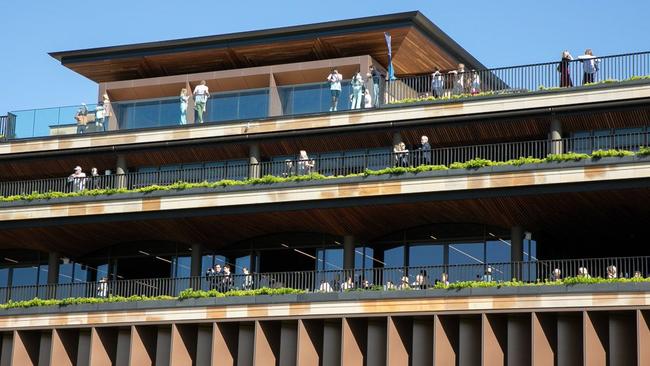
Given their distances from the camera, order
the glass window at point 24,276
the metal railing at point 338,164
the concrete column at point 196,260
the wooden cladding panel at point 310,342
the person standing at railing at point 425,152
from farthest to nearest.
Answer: the glass window at point 24,276 → the concrete column at point 196,260 → the person standing at railing at point 425,152 → the metal railing at point 338,164 → the wooden cladding panel at point 310,342

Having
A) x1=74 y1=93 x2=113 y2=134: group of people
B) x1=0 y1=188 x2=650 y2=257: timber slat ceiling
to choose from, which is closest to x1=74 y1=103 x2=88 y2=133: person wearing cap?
x1=74 y1=93 x2=113 y2=134: group of people

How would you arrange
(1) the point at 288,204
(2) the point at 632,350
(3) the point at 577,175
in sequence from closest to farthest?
(2) the point at 632,350, (3) the point at 577,175, (1) the point at 288,204

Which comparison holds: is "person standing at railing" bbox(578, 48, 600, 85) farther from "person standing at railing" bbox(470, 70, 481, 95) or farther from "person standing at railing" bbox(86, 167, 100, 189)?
"person standing at railing" bbox(86, 167, 100, 189)

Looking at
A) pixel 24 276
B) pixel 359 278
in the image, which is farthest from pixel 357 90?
pixel 24 276

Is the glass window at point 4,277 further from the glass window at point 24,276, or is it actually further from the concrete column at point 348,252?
the concrete column at point 348,252

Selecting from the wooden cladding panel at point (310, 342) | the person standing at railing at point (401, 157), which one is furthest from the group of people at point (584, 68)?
the wooden cladding panel at point (310, 342)

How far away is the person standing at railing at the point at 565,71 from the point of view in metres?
51.6

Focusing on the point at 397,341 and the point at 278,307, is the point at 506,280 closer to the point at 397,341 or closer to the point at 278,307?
the point at 397,341

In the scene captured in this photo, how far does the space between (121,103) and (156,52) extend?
2.75m

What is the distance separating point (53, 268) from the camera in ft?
195

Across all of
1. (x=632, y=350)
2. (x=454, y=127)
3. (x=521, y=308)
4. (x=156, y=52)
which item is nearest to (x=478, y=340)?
(x=521, y=308)

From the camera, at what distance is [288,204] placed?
53000 millimetres

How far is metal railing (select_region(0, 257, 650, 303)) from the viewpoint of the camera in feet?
162

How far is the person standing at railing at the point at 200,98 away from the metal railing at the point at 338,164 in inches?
94.2
